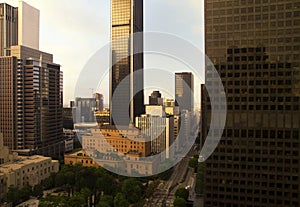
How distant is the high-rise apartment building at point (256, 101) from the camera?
13.5ft

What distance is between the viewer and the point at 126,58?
11.0 meters

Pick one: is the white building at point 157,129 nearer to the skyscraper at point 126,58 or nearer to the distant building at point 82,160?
the skyscraper at point 126,58

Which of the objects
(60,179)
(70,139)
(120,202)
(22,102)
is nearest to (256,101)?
(120,202)

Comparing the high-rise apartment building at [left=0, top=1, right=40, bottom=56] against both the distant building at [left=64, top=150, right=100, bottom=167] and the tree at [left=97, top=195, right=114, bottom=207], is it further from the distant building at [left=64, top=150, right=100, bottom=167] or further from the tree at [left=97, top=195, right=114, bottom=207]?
the tree at [left=97, top=195, right=114, bottom=207]

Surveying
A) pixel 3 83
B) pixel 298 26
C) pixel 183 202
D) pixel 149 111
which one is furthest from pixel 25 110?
pixel 298 26

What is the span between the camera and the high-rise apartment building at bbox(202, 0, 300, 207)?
4.12 m

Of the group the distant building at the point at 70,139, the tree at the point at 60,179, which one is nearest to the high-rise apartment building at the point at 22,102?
the distant building at the point at 70,139

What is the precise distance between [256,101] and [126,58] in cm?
743

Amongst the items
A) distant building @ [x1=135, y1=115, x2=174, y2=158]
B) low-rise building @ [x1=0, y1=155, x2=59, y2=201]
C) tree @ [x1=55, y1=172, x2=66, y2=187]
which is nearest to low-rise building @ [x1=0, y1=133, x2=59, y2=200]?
low-rise building @ [x1=0, y1=155, x2=59, y2=201]

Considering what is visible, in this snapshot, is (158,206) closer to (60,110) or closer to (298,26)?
(298,26)

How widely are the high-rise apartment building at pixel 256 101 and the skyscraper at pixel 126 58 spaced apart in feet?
16.5

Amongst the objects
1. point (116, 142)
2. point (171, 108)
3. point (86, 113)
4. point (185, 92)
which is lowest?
point (116, 142)

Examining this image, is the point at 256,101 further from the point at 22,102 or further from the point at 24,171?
the point at 22,102

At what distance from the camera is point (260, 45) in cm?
424
